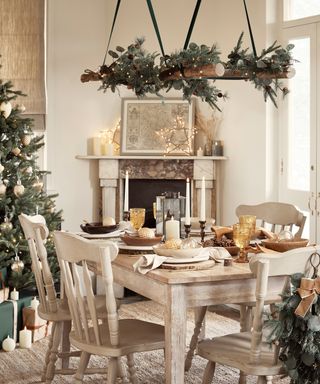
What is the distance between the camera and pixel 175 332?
328 centimetres

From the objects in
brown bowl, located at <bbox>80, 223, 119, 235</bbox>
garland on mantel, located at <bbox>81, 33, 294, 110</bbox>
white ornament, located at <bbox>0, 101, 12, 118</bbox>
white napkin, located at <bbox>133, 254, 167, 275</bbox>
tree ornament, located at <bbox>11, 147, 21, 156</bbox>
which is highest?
garland on mantel, located at <bbox>81, 33, 294, 110</bbox>

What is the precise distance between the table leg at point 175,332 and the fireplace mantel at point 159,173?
3.97 m

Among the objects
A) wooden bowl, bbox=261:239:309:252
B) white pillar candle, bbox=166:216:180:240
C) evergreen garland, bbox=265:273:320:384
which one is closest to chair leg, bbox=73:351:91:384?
white pillar candle, bbox=166:216:180:240

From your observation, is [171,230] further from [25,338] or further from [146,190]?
[146,190]

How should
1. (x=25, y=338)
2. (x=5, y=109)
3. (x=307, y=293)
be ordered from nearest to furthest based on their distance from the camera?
(x=307, y=293), (x=25, y=338), (x=5, y=109)

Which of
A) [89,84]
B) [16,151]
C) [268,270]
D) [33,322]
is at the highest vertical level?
[89,84]

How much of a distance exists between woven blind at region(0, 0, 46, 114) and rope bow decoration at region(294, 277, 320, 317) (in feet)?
13.8

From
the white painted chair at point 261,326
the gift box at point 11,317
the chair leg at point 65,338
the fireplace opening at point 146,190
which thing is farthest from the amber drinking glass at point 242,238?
the fireplace opening at point 146,190

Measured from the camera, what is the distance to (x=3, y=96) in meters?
5.46

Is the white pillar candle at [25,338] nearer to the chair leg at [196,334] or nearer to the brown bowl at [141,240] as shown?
the chair leg at [196,334]

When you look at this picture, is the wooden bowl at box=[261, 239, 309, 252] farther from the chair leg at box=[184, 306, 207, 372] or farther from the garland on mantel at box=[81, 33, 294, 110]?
the chair leg at box=[184, 306, 207, 372]

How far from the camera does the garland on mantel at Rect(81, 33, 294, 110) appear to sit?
374 centimetres

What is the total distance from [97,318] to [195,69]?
50.3 inches

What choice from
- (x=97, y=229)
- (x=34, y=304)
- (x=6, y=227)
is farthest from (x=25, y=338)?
(x=97, y=229)
